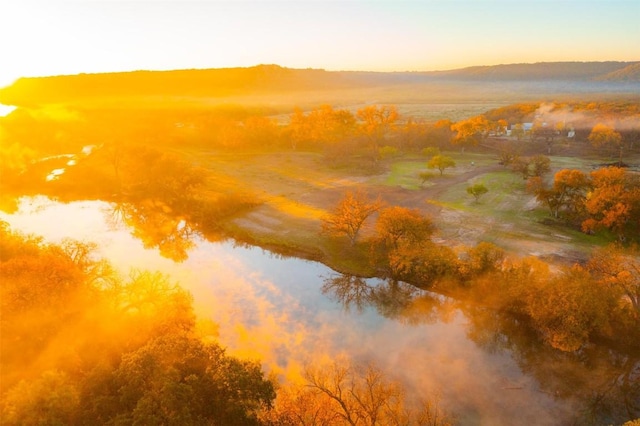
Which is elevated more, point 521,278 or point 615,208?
point 615,208

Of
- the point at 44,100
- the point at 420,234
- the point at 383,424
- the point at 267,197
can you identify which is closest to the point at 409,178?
the point at 267,197

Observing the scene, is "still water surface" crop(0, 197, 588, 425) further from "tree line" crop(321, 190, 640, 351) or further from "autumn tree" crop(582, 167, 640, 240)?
"autumn tree" crop(582, 167, 640, 240)

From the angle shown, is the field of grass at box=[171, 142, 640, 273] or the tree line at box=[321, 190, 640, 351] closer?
the tree line at box=[321, 190, 640, 351]

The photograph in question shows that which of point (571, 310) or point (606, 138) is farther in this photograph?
point (606, 138)

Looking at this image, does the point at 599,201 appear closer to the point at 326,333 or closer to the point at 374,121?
the point at 326,333

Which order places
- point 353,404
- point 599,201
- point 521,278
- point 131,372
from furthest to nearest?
point 599,201 < point 521,278 < point 353,404 < point 131,372

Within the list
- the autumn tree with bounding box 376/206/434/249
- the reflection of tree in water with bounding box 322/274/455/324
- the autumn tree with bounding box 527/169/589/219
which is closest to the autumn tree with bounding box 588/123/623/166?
the autumn tree with bounding box 527/169/589/219

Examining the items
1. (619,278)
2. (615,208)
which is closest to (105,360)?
(619,278)

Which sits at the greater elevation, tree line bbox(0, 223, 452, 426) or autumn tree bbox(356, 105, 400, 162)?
autumn tree bbox(356, 105, 400, 162)

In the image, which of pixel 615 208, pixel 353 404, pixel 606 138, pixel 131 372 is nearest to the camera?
pixel 131 372
